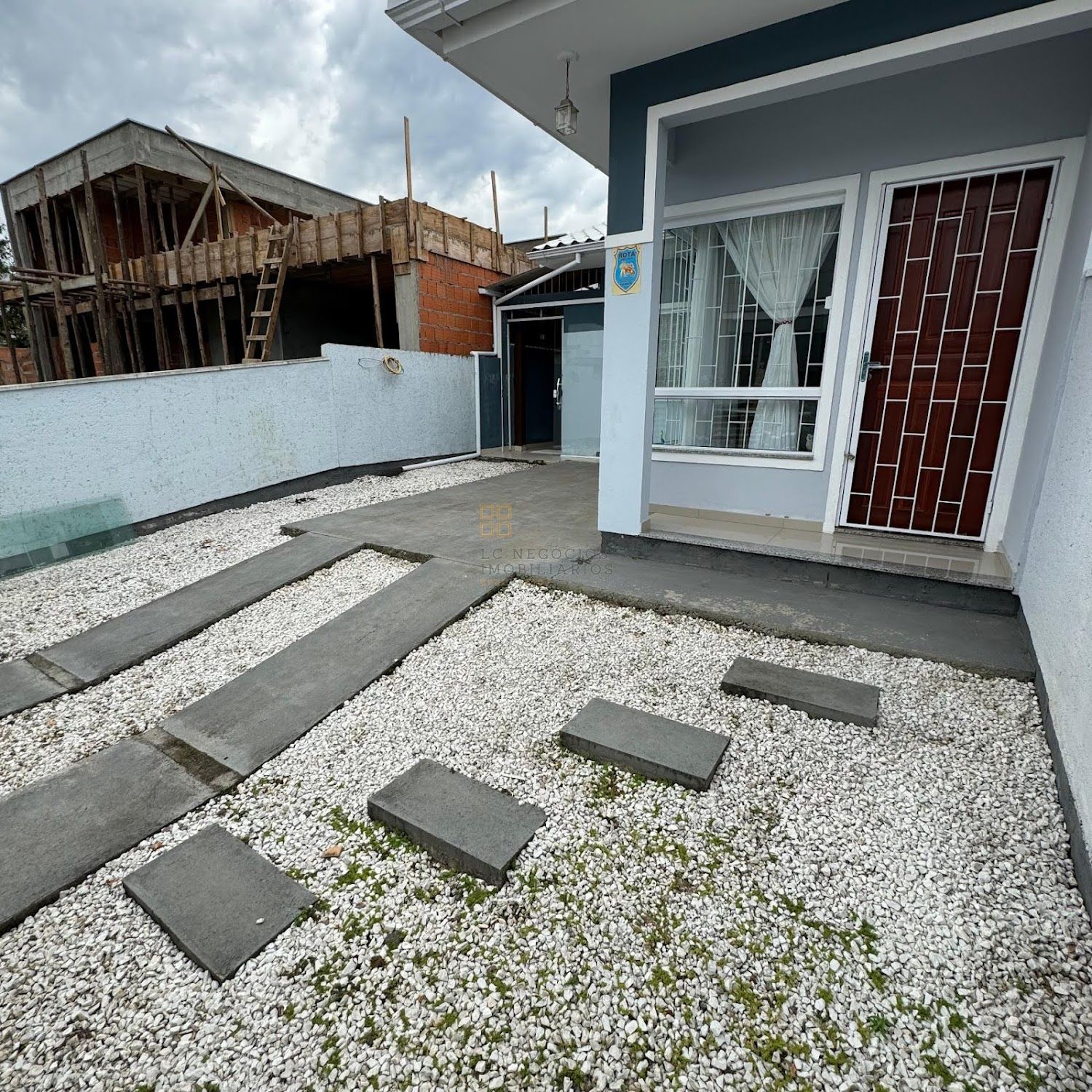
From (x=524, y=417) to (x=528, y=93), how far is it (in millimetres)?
6618

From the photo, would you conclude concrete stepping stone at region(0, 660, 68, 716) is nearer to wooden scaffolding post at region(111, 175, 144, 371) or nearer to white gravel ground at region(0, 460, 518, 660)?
white gravel ground at region(0, 460, 518, 660)

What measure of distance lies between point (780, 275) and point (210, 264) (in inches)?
401

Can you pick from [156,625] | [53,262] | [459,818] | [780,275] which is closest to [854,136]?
[780,275]

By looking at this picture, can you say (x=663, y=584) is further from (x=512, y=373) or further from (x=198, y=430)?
(x=512, y=373)

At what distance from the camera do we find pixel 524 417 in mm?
10406

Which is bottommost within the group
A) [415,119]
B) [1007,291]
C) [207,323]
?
[1007,291]

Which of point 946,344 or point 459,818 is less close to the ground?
point 946,344

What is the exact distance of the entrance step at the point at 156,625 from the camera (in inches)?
109

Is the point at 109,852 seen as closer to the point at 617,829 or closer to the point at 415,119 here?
the point at 617,829

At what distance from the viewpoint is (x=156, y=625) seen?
3.27 meters

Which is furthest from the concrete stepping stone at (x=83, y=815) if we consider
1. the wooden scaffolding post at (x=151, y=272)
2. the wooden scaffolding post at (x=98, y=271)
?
the wooden scaffolding post at (x=98, y=271)

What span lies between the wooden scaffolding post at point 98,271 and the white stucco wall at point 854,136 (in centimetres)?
1120

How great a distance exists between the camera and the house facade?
284cm

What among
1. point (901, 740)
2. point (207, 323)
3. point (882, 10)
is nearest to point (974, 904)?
point (901, 740)
